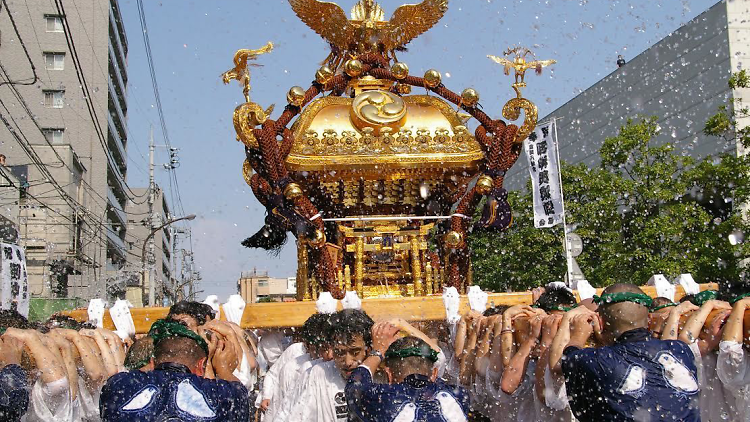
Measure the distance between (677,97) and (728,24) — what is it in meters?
3.57

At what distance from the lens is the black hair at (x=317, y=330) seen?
14.3 feet

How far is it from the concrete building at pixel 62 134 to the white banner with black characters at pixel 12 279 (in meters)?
18.1

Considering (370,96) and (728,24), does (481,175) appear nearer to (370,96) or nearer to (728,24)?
(370,96)

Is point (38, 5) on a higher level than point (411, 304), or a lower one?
higher

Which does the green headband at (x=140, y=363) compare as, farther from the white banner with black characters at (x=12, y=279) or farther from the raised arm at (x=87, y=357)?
the white banner with black characters at (x=12, y=279)

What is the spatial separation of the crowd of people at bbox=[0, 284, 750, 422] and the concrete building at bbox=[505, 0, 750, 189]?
632 inches

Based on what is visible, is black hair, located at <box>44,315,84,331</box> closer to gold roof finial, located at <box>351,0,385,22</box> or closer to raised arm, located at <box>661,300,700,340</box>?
raised arm, located at <box>661,300,700,340</box>

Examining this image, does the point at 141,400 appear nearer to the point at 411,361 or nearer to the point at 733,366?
the point at 411,361

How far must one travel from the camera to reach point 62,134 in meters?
31.5

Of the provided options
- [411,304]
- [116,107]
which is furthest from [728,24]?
[116,107]

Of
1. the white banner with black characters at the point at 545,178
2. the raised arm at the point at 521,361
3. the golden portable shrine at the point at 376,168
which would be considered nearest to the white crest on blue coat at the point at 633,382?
the raised arm at the point at 521,361

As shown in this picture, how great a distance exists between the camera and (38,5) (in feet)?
101

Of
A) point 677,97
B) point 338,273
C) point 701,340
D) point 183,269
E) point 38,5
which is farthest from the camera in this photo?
point 183,269

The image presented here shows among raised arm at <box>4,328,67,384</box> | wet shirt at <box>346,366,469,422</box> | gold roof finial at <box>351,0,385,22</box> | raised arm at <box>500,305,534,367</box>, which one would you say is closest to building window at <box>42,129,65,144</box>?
gold roof finial at <box>351,0,385,22</box>
